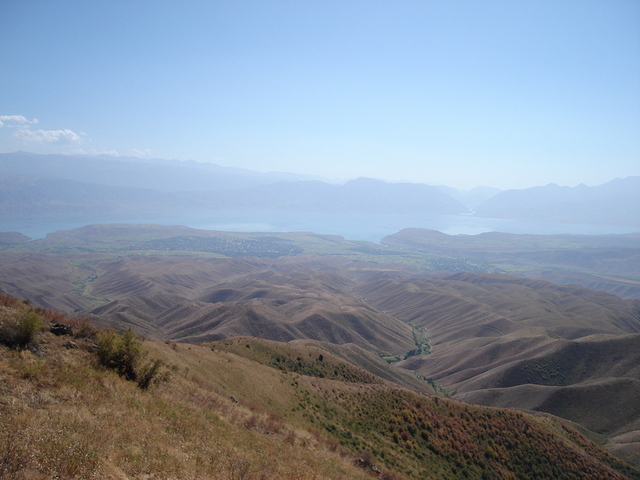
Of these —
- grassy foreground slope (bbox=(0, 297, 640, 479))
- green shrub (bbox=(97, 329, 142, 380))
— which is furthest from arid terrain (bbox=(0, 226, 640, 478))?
A: green shrub (bbox=(97, 329, 142, 380))

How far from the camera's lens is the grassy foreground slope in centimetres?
773

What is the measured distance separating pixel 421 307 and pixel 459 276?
61.9m

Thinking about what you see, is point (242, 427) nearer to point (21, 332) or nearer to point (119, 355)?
point (119, 355)

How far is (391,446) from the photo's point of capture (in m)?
20.1

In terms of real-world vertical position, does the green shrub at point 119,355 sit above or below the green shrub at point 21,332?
below

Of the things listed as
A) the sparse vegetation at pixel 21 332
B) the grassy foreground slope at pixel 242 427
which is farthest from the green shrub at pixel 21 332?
the grassy foreground slope at pixel 242 427

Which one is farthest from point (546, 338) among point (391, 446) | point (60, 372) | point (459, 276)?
point (459, 276)

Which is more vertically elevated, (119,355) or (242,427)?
(119,355)

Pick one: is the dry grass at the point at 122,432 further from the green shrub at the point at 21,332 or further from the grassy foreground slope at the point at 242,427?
the green shrub at the point at 21,332

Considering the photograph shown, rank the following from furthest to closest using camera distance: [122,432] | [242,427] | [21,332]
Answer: [242,427]
[21,332]
[122,432]

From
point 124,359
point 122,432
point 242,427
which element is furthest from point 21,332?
point 242,427

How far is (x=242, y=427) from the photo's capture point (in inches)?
511

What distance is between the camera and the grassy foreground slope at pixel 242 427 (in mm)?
7730

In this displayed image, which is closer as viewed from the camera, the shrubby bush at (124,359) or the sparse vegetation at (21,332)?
the sparse vegetation at (21,332)
